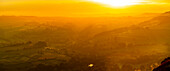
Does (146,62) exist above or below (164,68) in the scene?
below

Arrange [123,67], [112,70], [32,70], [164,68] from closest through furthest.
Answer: [164,68] → [112,70] → [123,67] → [32,70]

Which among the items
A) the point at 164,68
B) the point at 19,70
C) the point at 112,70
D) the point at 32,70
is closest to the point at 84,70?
the point at 112,70

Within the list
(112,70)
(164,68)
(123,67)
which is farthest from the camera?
(123,67)

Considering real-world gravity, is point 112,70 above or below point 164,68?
below

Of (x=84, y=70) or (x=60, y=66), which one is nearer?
(x=84, y=70)

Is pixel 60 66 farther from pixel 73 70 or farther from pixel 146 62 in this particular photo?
pixel 146 62

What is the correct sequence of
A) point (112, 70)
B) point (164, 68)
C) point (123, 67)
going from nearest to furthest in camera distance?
point (164, 68), point (112, 70), point (123, 67)

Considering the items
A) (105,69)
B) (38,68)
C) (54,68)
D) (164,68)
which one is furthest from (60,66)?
(164,68)

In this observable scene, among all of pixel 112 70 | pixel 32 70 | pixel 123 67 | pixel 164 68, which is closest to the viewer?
pixel 164 68

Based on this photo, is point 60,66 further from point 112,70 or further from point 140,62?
point 140,62
